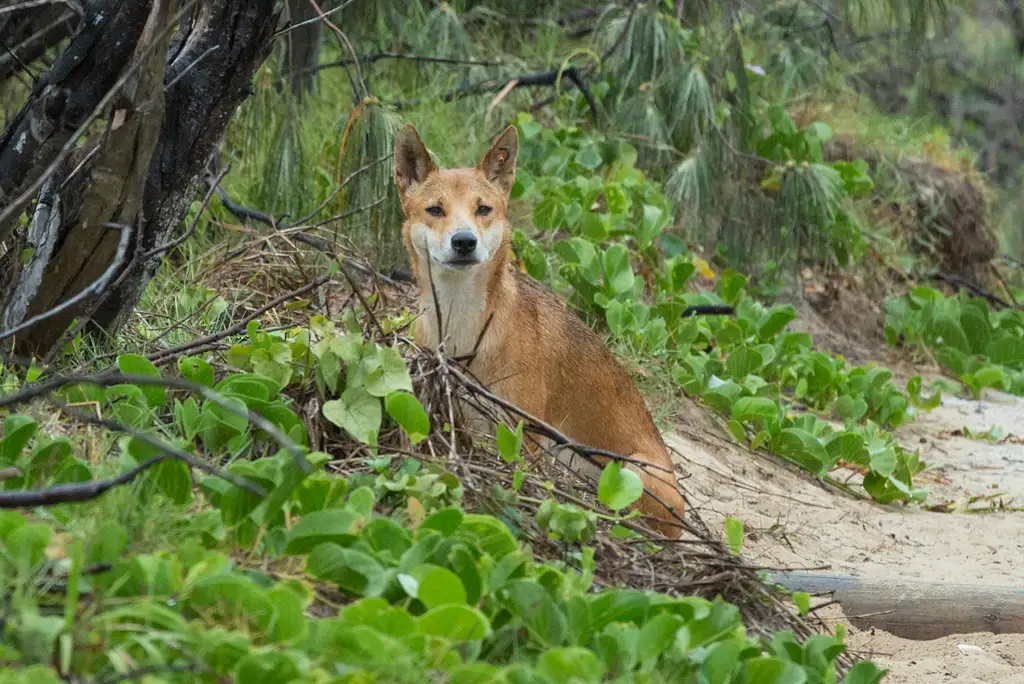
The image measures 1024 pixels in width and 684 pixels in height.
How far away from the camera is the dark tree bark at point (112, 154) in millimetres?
3539

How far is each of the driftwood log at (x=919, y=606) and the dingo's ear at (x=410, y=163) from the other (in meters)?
2.07

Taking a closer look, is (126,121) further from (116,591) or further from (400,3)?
(400,3)

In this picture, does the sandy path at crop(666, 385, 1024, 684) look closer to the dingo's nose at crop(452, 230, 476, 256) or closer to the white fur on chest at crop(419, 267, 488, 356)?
A: the white fur on chest at crop(419, 267, 488, 356)

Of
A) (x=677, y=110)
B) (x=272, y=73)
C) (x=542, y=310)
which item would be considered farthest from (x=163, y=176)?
(x=677, y=110)

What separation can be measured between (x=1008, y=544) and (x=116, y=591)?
154 inches

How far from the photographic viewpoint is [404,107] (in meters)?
7.47

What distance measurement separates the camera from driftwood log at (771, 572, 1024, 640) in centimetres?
404

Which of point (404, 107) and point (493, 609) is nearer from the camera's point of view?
point (493, 609)

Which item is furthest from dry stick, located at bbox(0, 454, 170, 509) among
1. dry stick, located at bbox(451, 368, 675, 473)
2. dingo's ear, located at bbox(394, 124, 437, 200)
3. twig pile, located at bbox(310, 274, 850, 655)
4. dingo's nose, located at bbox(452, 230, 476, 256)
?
dingo's ear, located at bbox(394, 124, 437, 200)

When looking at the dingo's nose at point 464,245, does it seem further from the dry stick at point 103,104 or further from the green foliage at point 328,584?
the dry stick at point 103,104

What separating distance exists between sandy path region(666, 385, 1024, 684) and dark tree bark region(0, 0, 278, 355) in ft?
7.46

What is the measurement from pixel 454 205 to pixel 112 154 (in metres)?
1.51

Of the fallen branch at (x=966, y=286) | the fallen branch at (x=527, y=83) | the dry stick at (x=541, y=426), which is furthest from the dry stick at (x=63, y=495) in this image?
the fallen branch at (x=966, y=286)

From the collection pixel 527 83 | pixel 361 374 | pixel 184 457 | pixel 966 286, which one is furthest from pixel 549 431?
pixel 966 286
